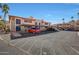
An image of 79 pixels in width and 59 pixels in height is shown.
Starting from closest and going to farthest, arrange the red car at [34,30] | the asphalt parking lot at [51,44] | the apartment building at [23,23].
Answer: the asphalt parking lot at [51,44] < the apartment building at [23,23] < the red car at [34,30]

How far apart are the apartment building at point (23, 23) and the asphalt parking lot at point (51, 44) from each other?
24 cm

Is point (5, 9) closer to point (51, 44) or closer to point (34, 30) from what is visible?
point (34, 30)

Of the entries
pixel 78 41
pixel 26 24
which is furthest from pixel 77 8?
Result: pixel 26 24

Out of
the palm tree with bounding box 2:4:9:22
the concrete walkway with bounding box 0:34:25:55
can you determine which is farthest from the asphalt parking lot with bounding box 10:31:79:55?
the palm tree with bounding box 2:4:9:22

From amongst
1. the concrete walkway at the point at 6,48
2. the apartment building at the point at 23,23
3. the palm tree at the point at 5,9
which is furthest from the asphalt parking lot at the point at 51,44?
the palm tree at the point at 5,9

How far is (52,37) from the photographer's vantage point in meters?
7.23

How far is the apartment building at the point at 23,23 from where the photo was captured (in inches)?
282

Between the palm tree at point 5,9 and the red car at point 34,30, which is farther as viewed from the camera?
the red car at point 34,30

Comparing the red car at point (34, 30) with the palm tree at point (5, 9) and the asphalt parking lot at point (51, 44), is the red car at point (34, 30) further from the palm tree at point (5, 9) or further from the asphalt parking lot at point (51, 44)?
the palm tree at point (5, 9)

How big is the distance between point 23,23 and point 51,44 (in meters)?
0.79

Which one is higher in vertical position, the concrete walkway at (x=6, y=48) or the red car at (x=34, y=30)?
the red car at (x=34, y=30)

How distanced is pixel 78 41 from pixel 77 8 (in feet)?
2.37

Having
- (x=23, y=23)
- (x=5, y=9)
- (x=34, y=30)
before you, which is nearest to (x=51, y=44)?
(x=34, y=30)

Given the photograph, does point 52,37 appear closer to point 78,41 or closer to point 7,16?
point 78,41
